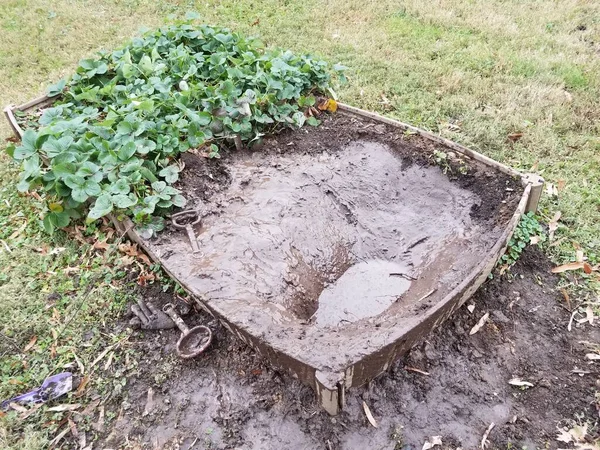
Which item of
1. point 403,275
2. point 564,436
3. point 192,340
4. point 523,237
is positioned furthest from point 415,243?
point 192,340

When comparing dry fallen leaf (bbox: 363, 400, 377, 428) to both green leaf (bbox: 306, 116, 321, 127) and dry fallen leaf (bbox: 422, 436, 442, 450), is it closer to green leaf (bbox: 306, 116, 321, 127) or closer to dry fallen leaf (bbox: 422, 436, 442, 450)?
dry fallen leaf (bbox: 422, 436, 442, 450)

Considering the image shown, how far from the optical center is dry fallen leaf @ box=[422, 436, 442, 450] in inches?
84.5

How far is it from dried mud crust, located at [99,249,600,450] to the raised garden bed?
0.22 meters

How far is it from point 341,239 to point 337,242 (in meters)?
0.04

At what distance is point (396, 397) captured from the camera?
2334 mm

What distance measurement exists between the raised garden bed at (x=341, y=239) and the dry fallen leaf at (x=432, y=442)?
1.29 ft

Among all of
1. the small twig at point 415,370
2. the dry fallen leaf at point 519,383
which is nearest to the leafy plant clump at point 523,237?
the dry fallen leaf at point 519,383

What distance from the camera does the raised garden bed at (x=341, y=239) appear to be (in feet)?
7.30

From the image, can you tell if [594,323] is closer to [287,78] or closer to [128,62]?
[287,78]

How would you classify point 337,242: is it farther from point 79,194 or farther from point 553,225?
point 79,194

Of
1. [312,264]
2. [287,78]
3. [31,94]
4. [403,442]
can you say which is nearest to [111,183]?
[312,264]

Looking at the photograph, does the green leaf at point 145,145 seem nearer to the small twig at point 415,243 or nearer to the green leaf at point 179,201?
the green leaf at point 179,201

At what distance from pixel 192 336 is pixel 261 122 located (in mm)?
1760

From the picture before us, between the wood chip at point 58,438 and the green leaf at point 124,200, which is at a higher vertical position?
the green leaf at point 124,200
